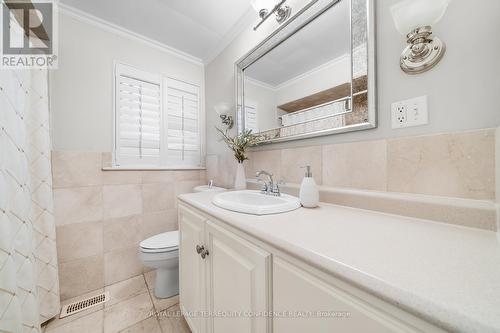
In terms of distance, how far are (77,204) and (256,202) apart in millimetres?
1401

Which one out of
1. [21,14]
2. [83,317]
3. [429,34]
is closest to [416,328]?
[429,34]

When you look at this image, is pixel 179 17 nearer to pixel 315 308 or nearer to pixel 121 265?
pixel 315 308

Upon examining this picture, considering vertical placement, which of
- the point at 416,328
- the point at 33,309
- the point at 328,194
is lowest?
the point at 33,309

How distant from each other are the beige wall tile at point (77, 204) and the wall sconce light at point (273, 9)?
1.79 meters

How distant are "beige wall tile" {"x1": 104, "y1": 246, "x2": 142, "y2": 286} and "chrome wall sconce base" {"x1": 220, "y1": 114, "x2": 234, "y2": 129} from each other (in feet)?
4.52

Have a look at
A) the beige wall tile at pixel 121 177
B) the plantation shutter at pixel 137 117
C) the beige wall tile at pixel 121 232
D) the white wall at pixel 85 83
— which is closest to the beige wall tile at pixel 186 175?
the plantation shutter at pixel 137 117

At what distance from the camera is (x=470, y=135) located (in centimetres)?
58

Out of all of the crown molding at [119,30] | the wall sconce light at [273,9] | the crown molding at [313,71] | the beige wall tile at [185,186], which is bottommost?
the beige wall tile at [185,186]

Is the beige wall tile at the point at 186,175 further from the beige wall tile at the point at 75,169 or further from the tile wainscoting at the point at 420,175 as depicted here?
the tile wainscoting at the point at 420,175

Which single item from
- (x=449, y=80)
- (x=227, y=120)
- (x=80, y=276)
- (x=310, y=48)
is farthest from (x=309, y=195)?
(x=80, y=276)

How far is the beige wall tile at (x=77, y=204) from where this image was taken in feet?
4.48

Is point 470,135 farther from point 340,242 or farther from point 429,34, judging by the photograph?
point 340,242

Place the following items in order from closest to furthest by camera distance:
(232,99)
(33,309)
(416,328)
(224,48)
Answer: (416,328) < (33,309) < (232,99) < (224,48)

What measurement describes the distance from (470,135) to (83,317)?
7.12ft
